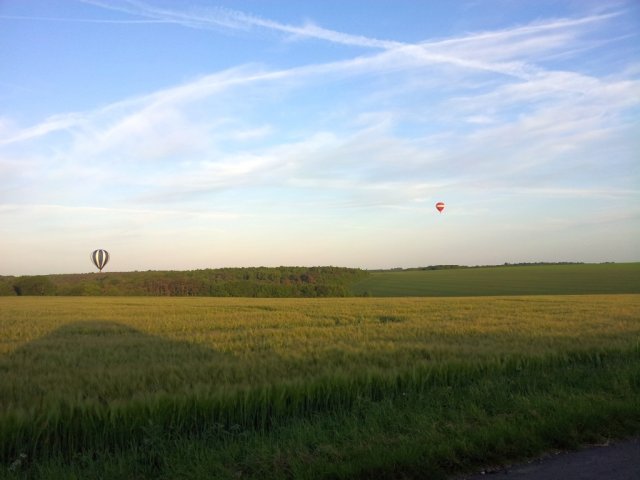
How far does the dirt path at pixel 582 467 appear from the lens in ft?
14.0

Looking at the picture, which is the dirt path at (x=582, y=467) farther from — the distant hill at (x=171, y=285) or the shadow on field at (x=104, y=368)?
the distant hill at (x=171, y=285)

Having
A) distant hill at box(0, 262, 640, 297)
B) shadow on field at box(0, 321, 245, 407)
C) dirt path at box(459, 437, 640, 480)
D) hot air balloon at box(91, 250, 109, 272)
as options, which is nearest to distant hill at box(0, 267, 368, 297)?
distant hill at box(0, 262, 640, 297)

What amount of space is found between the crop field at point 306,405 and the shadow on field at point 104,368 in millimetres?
40

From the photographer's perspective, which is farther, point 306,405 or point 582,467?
point 306,405

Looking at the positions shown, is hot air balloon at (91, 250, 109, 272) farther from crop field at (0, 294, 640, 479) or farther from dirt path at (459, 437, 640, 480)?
dirt path at (459, 437, 640, 480)

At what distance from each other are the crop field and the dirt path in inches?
7.2

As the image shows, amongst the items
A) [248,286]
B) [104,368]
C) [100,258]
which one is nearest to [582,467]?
[104,368]

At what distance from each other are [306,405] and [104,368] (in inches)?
155

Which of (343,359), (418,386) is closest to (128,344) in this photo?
(343,359)

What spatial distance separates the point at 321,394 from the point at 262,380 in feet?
3.14

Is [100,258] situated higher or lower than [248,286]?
higher

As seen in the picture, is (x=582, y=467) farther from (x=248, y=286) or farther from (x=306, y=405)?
(x=248, y=286)

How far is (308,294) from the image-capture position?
67250 millimetres

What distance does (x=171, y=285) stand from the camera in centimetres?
7019
